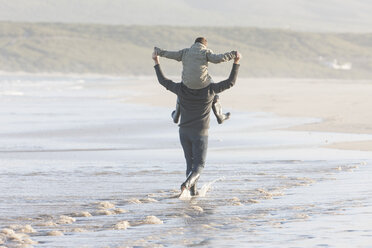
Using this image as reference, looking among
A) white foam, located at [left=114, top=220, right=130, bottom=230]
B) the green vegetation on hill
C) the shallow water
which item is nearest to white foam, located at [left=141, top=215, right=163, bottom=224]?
the shallow water

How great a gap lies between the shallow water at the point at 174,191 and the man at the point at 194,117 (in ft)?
1.07

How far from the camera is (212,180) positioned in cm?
1173

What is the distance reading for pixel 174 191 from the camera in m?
10.7

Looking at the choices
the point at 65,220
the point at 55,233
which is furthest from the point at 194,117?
the point at 55,233

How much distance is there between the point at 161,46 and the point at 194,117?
117 m

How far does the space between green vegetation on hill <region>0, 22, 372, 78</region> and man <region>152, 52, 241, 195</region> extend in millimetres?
82719

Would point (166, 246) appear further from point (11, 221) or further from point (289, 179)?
point (289, 179)

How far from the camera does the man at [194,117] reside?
10.2 meters

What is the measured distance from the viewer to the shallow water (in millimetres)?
7598

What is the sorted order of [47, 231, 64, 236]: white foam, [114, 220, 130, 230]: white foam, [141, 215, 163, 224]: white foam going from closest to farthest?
[47, 231, 64, 236]: white foam, [114, 220, 130, 230]: white foam, [141, 215, 163, 224]: white foam

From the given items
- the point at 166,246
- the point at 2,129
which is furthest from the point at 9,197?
the point at 2,129

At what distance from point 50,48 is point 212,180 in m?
108

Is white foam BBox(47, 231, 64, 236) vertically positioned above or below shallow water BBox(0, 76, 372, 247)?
below

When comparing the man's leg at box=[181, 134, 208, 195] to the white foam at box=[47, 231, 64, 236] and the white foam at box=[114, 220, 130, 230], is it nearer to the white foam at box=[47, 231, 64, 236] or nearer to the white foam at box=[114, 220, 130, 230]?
the white foam at box=[114, 220, 130, 230]
